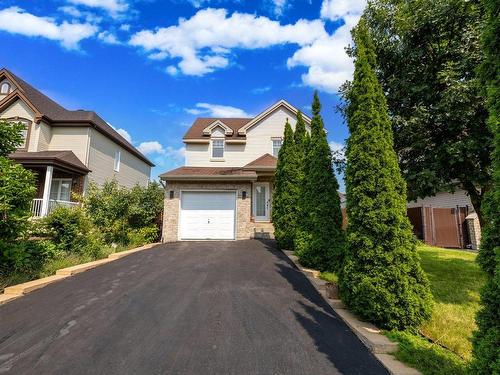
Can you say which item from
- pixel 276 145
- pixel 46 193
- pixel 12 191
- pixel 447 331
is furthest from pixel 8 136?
pixel 276 145

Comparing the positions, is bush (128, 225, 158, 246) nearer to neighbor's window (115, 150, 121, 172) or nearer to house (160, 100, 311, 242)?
house (160, 100, 311, 242)

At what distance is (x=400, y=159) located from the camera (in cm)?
721

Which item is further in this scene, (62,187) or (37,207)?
(62,187)

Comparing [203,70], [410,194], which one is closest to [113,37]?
[203,70]

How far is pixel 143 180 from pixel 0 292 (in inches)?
766

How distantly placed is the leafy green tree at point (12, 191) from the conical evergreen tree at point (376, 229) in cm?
755

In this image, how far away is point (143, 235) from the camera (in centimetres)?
1293

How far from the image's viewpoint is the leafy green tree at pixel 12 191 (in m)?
6.29

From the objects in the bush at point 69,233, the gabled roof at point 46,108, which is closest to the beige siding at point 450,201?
the bush at point 69,233

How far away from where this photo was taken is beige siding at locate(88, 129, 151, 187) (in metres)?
→ 17.2

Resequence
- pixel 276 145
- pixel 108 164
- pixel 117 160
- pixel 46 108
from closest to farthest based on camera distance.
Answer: pixel 46 108
pixel 276 145
pixel 108 164
pixel 117 160

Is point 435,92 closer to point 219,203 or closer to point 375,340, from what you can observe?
point 375,340

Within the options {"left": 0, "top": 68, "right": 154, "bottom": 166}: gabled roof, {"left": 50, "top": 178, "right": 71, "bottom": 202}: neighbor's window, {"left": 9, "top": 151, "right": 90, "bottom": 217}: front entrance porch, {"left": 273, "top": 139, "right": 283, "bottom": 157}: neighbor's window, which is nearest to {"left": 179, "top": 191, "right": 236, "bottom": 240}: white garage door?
{"left": 273, "top": 139, "right": 283, "bottom": 157}: neighbor's window

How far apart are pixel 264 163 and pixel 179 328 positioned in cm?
1225
